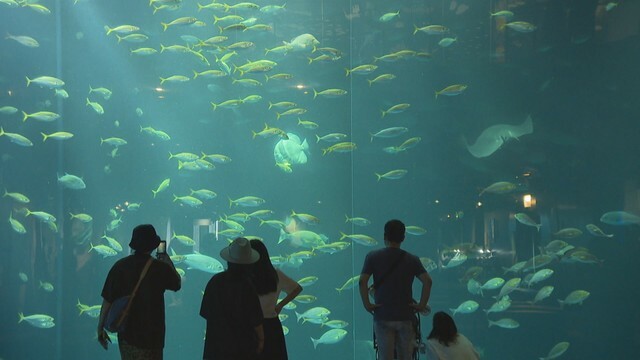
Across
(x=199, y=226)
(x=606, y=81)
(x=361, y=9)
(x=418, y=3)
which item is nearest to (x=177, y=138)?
(x=199, y=226)

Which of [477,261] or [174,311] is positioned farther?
[174,311]

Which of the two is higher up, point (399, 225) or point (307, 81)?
point (307, 81)

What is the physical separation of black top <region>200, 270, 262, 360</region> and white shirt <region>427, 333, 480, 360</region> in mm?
1188

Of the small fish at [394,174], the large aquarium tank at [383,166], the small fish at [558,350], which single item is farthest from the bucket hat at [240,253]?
the small fish at [558,350]

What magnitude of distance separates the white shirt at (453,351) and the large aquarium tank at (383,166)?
462 centimetres

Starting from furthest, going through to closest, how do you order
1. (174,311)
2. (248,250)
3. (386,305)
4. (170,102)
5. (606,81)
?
(170,102)
(174,311)
(606,81)
(386,305)
(248,250)

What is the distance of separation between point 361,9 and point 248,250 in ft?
23.9

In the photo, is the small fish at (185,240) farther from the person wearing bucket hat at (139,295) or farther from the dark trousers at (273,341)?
the dark trousers at (273,341)

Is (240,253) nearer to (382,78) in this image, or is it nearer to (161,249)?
(161,249)

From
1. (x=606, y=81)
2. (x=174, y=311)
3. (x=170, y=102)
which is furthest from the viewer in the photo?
(x=170, y=102)

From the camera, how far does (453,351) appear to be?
3.56 m

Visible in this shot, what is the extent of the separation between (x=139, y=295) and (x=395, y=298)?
1.72m

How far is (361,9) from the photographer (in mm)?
9625

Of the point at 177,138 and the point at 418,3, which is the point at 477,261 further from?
the point at 177,138
